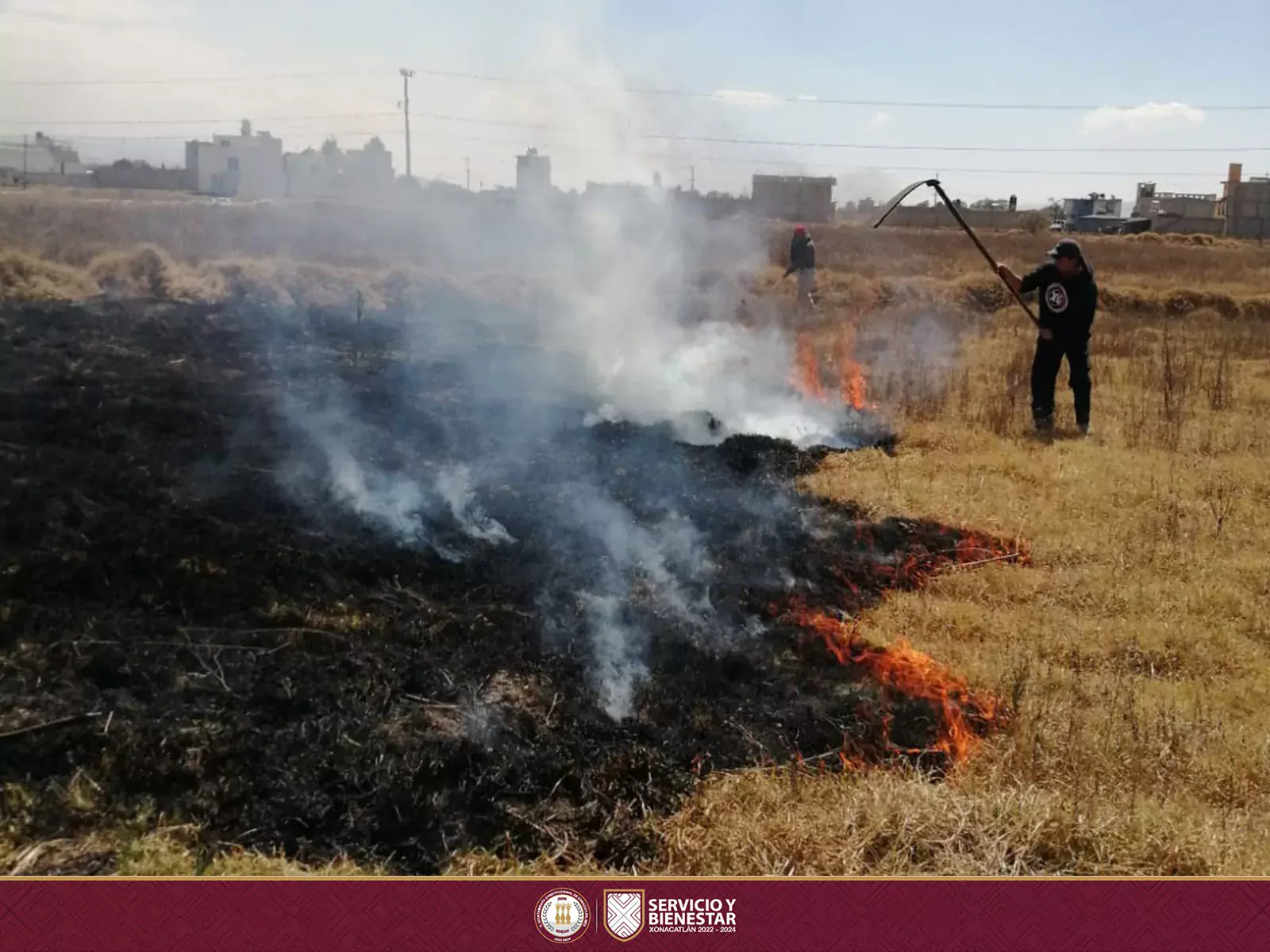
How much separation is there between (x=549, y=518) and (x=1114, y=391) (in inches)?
361

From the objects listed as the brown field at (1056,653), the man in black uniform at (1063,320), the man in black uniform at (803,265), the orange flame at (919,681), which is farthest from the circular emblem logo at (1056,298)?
the man in black uniform at (803,265)

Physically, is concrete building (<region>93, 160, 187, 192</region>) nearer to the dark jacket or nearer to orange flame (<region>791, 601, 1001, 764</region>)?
the dark jacket

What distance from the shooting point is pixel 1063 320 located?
10.3 metres

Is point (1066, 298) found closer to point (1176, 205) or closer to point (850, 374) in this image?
point (850, 374)

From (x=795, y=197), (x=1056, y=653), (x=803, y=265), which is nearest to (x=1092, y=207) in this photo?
(x=795, y=197)

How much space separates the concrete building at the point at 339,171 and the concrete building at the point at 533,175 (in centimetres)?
927

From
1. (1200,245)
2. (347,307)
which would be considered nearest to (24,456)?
(347,307)

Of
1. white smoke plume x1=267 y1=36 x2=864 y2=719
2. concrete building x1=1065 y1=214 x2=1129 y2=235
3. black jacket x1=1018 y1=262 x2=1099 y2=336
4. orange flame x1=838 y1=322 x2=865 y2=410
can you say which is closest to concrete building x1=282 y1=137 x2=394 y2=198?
white smoke plume x1=267 y1=36 x2=864 y2=719

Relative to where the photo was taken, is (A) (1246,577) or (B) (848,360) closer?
(A) (1246,577)

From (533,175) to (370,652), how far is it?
47.9ft

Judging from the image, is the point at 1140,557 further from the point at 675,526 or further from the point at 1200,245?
the point at 1200,245

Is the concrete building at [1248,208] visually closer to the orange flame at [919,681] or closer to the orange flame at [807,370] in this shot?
the orange flame at [807,370]

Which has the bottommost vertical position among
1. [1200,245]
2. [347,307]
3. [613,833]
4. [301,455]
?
[613,833]

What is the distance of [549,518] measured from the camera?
6.98 m
